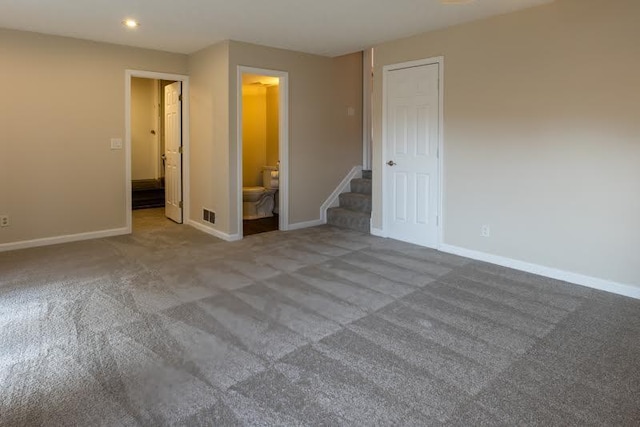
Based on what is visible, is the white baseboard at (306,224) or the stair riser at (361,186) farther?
→ the stair riser at (361,186)

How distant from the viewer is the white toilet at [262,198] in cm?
668

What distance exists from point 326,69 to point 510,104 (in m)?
2.80

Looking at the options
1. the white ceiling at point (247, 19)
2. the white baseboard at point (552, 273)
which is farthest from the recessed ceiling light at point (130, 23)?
the white baseboard at point (552, 273)

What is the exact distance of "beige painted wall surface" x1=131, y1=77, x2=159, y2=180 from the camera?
826cm

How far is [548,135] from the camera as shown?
3.81m

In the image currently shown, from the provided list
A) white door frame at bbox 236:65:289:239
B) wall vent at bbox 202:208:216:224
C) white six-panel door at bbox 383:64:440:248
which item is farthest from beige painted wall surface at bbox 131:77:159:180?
white six-panel door at bbox 383:64:440:248

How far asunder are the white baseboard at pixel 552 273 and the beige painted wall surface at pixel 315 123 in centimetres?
209

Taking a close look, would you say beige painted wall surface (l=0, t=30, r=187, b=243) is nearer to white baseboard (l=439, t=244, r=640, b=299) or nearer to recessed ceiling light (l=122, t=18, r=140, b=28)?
recessed ceiling light (l=122, t=18, r=140, b=28)

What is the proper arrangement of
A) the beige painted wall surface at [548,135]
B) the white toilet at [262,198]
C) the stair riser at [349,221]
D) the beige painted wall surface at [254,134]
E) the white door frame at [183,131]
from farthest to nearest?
1. the beige painted wall surface at [254,134]
2. the white toilet at [262,198]
3. the stair riser at [349,221]
4. the white door frame at [183,131]
5. the beige painted wall surface at [548,135]

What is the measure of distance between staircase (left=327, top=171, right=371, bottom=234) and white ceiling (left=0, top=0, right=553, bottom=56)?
2.03 m

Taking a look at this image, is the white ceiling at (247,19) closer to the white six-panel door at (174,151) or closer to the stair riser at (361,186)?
the white six-panel door at (174,151)

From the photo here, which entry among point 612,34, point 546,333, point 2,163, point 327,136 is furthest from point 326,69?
point 546,333

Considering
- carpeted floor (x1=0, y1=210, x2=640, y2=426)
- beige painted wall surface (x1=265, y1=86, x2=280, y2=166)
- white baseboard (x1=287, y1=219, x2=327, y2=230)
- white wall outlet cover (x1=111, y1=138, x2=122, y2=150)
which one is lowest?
carpeted floor (x1=0, y1=210, x2=640, y2=426)

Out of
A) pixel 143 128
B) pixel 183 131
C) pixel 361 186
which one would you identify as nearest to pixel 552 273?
pixel 361 186
